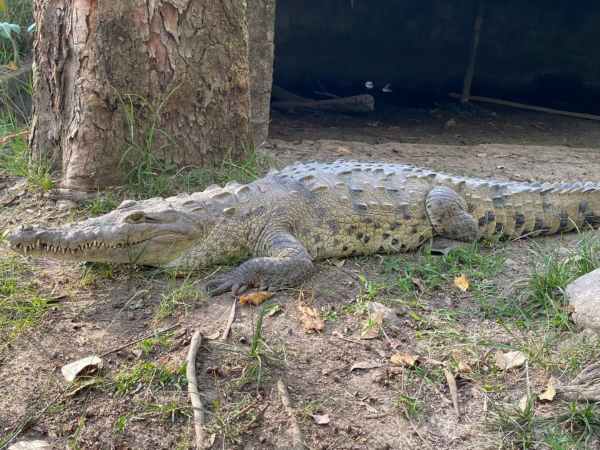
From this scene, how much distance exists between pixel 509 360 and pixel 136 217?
95.5 inches

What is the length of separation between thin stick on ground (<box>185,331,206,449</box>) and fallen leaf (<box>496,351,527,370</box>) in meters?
1.49

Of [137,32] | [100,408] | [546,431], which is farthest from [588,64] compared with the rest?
[100,408]

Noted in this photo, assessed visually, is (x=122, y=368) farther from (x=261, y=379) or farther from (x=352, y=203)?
(x=352, y=203)

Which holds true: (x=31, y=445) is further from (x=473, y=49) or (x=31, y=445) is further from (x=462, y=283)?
(x=473, y=49)

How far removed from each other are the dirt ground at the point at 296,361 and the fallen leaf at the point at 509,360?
3 cm

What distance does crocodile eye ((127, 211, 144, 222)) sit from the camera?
369 cm

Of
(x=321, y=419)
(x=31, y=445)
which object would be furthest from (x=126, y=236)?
(x=321, y=419)

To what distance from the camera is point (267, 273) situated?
367 cm

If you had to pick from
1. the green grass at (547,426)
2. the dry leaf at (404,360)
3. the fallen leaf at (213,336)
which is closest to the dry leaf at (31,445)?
the fallen leaf at (213,336)

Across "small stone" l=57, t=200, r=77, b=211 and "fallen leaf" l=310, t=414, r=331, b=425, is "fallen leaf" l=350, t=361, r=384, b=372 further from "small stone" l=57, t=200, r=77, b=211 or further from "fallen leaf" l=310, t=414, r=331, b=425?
"small stone" l=57, t=200, r=77, b=211

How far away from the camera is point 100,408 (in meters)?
2.53

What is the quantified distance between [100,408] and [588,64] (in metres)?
12.9

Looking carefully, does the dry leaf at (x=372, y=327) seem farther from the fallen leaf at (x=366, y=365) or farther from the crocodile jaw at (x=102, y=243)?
the crocodile jaw at (x=102, y=243)

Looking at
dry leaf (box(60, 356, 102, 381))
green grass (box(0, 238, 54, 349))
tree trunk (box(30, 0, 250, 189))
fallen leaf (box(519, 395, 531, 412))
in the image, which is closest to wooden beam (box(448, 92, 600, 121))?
tree trunk (box(30, 0, 250, 189))
